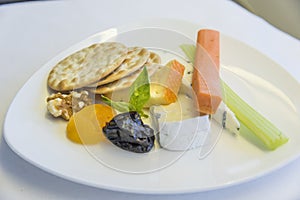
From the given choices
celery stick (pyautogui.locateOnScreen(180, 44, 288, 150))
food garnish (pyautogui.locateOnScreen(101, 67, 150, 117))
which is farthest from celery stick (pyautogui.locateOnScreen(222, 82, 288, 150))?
food garnish (pyautogui.locateOnScreen(101, 67, 150, 117))

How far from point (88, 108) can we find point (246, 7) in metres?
0.55

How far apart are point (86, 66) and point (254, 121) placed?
0.29m

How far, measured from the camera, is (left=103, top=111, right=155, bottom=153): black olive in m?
0.64

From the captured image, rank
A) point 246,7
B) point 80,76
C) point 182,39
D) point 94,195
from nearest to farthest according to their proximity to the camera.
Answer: point 94,195, point 80,76, point 182,39, point 246,7

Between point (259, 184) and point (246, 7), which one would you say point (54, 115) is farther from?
point (246, 7)

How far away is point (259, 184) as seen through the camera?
25.1 inches

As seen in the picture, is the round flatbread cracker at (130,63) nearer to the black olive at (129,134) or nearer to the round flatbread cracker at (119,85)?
the round flatbread cracker at (119,85)

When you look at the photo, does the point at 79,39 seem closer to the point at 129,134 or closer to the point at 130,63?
the point at 130,63

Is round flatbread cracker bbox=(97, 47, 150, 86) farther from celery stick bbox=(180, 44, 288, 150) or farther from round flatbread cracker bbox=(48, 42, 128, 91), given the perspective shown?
celery stick bbox=(180, 44, 288, 150)

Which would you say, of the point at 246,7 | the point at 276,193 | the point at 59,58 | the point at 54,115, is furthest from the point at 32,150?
the point at 246,7

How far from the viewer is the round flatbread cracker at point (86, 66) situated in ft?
2.44

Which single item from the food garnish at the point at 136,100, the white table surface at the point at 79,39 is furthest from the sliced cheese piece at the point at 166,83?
the white table surface at the point at 79,39

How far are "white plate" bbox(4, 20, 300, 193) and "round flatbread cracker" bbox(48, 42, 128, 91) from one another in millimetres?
20

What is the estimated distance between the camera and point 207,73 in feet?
2.53
